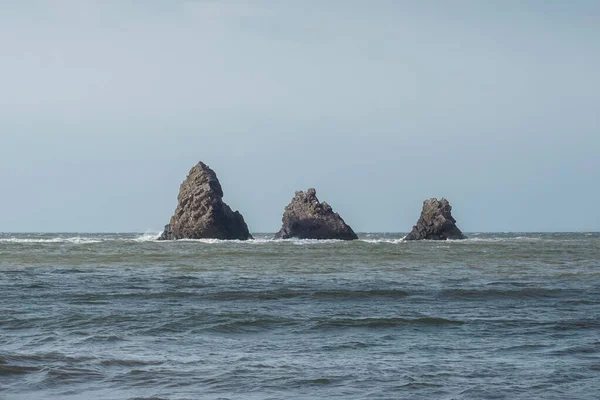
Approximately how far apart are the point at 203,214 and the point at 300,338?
8030 centimetres

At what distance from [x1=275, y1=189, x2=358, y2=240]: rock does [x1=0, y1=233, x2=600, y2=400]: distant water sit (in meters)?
64.2

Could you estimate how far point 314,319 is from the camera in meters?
19.1

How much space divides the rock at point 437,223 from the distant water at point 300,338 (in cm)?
6412

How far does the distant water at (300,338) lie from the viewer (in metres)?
11.9

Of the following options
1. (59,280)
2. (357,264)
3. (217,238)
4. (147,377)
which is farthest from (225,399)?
(217,238)

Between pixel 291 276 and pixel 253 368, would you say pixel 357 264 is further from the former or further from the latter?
pixel 253 368

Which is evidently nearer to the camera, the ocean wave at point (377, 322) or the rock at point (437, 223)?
the ocean wave at point (377, 322)

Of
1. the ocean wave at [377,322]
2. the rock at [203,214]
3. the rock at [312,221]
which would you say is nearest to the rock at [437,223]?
the rock at [312,221]

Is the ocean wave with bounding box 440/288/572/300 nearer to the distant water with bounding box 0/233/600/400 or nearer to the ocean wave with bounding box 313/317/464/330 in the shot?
the distant water with bounding box 0/233/600/400

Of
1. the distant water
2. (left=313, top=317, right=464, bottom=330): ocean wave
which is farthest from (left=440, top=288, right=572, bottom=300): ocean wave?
(left=313, top=317, right=464, bottom=330): ocean wave

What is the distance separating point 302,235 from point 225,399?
8580 cm

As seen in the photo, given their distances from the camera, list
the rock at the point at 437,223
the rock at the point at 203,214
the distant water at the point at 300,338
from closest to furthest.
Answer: the distant water at the point at 300,338 < the rock at the point at 203,214 < the rock at the point at 437,223

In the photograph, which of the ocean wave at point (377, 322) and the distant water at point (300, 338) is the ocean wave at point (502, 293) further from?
the ocean wave at point (377, 322)

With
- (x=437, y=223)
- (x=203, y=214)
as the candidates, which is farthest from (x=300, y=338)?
(x=437, y=223)
